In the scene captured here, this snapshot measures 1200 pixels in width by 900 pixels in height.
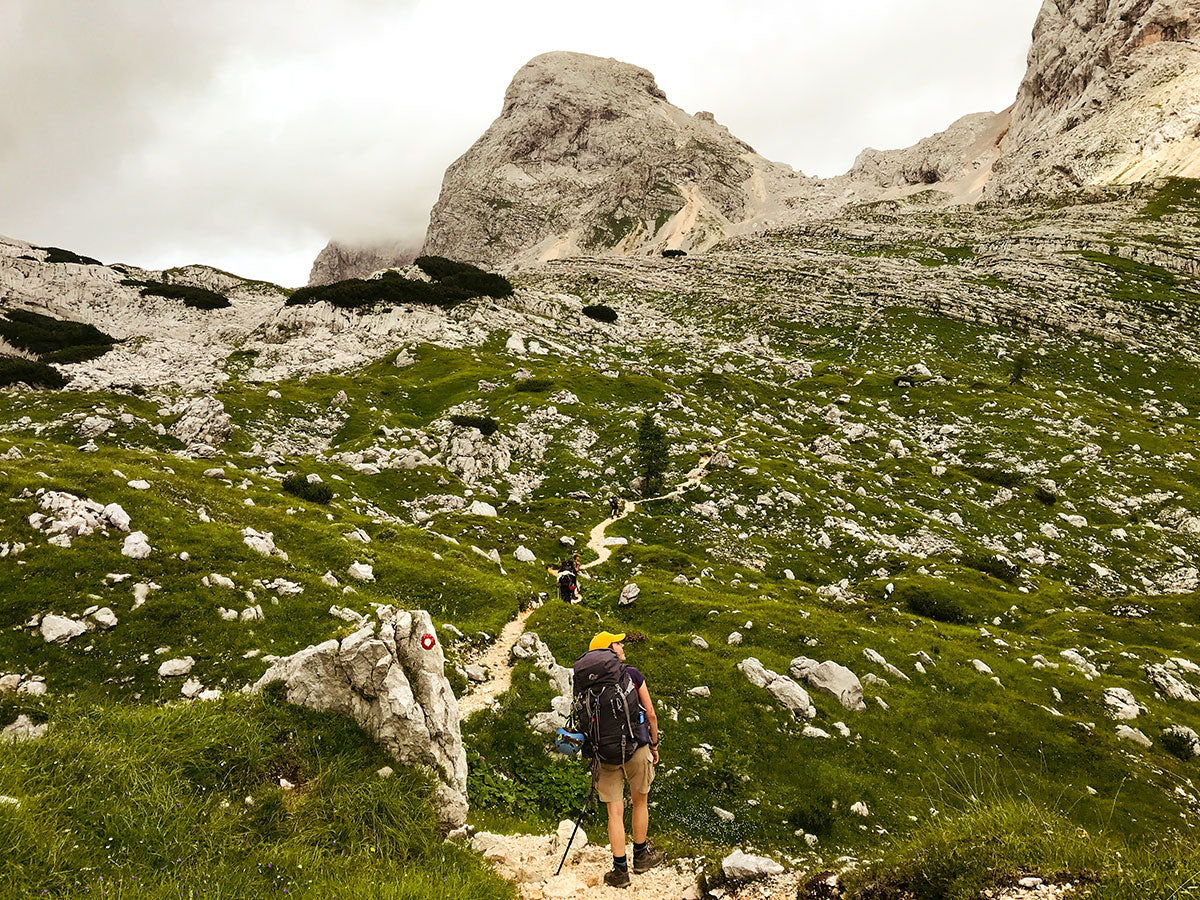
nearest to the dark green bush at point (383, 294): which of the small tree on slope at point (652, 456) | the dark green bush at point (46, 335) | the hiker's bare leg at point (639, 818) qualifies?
the dark green bush at point (46, 335)

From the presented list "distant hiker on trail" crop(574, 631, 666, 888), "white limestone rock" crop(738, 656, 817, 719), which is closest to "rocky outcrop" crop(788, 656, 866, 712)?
"white limestone rock" crop(738, 656, 817, 719)

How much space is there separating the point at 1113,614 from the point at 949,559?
7916 mm

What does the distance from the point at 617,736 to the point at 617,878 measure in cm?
241

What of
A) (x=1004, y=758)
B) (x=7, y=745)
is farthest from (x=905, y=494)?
(x=7, y=745)

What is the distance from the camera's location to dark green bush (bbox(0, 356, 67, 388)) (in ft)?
151

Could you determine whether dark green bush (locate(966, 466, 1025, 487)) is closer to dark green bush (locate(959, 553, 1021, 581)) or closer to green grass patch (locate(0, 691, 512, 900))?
dark green bush (locate(959, 553, 1021, 581))

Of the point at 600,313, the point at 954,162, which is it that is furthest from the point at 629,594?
the point at 954,162

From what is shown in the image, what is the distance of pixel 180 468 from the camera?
2889cm

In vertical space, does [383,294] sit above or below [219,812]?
above

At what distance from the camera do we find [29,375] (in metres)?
47.2

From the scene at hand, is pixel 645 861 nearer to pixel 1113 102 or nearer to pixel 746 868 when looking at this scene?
pixel 746 868

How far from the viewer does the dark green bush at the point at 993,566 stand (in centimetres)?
3344

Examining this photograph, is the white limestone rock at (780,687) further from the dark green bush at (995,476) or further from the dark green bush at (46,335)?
the dark green bush at (46,335)

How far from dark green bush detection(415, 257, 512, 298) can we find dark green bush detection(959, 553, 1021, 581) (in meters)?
74.7
